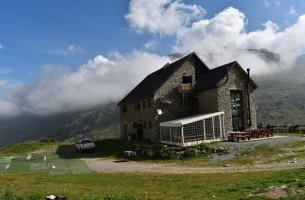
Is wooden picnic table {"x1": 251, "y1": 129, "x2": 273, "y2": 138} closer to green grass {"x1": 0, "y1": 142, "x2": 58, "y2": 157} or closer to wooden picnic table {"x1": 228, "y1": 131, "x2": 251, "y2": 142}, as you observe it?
wooden picnic table {"x1": 228, "y1": 131, "x2": 251, "y2": 142}

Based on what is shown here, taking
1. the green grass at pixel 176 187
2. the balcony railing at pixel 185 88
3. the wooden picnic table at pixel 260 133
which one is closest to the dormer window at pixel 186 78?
the balcony railing at pixel 185 88

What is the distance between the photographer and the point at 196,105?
122ft

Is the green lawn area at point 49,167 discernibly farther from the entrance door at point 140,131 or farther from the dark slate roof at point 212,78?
the dark slate roof at point 212,78

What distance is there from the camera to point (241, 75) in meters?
35.0

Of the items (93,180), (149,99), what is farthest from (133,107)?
(93,180)

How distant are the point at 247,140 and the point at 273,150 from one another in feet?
21.5

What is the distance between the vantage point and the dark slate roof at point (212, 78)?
33.8m

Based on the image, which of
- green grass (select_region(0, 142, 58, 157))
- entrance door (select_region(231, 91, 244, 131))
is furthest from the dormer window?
green grass (select_region(0, 142, 58, 157))

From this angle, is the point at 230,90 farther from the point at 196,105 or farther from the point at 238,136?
the point at 238,136

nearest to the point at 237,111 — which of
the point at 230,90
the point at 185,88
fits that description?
the point at 230,90

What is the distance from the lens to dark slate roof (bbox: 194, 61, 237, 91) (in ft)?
111

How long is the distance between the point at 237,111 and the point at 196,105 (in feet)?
16.7

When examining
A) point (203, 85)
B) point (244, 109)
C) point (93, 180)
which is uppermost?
point (203, 85)

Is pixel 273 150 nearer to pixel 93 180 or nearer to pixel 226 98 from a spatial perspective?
pixel 226 98
